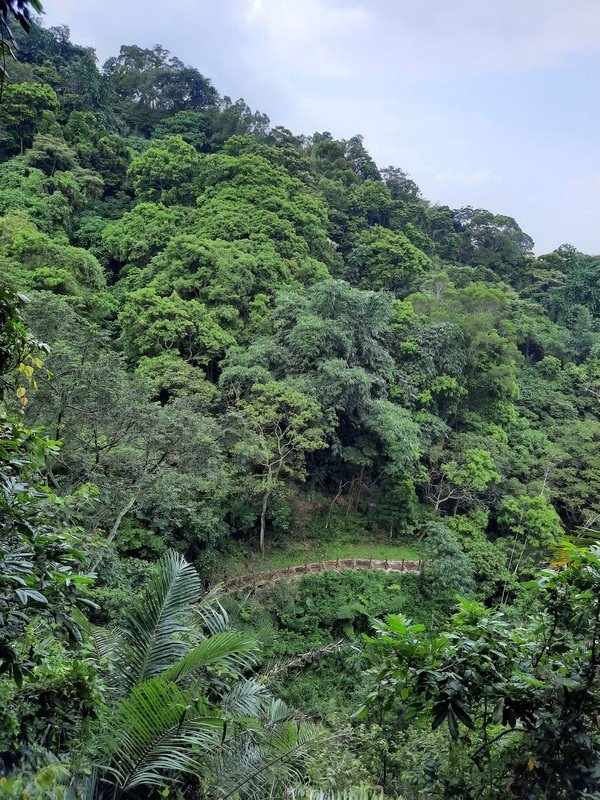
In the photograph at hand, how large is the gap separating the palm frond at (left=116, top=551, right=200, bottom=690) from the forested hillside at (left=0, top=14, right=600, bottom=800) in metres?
0.02

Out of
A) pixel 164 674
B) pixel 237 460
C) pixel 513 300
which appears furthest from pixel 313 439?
pixel 513 300

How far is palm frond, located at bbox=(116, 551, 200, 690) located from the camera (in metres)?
3.78

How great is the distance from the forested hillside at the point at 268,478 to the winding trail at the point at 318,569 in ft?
1.43

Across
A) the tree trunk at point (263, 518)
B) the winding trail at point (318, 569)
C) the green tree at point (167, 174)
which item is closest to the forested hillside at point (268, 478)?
the green tree at point (167, 174)

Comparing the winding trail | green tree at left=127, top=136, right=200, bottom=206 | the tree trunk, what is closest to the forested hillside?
green tree at left=127, top=136, right=200, bottom=206

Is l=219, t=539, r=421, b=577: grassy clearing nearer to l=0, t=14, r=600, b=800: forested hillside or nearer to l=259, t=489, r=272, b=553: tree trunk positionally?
l=0, t=14, r=600, b=800: forested hillside

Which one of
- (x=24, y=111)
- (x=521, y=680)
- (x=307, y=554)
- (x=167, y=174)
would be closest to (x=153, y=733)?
(x=521, y=680)

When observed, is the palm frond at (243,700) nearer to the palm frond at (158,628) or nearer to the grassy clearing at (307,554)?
the palm frond at (158,628)

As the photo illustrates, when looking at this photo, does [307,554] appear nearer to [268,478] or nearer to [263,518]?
[263,518]

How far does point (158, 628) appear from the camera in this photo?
3.96 m

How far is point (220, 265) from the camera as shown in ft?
54.1

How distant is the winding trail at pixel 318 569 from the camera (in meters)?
12.8

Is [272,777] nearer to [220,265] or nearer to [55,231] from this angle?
[220,265]

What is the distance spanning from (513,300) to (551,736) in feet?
90.6
